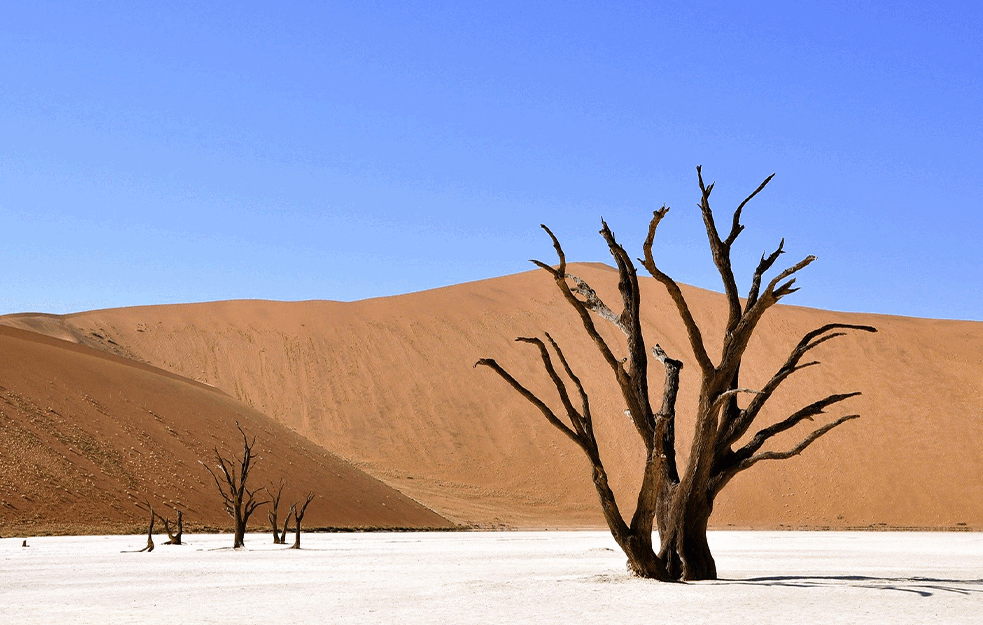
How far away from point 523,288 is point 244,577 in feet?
208

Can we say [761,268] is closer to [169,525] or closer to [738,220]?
[738,220]

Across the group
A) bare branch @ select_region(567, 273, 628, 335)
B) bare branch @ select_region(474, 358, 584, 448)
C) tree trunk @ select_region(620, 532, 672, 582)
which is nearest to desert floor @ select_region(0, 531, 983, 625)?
tree trunk @ select_region(620, 532, 672, 582)

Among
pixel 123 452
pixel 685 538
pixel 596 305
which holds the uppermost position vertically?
pixel 596 305

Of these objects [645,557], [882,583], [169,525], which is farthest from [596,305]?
[169,525]

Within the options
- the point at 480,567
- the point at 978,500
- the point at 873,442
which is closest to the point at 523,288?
the point at 873,442

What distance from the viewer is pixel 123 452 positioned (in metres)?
35.6

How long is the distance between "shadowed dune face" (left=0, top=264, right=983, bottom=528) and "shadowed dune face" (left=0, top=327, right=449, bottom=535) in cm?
613

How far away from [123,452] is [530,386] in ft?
96.4

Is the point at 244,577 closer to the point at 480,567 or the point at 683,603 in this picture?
the point at 480,567

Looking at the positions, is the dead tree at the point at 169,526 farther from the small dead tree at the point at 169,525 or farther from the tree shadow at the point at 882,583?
the tree shadow at the point at 882,583

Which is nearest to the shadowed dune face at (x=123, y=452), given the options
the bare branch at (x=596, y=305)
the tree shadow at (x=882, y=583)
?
the bare branch at (x=596, y=305)

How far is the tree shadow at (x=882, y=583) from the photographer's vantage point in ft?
40.5

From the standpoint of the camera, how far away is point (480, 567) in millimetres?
17375

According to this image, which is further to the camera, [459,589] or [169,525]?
[169,525]
